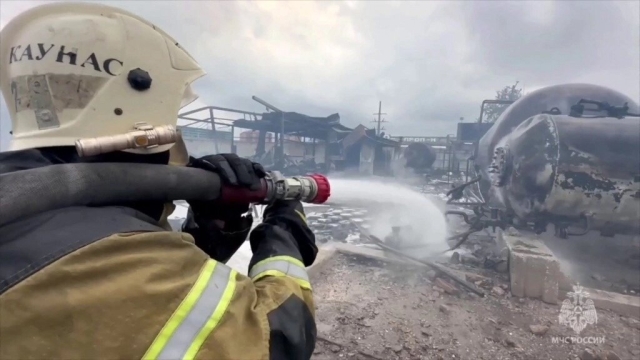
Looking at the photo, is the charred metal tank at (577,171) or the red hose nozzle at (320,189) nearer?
the red hose nozzle at (320,189)

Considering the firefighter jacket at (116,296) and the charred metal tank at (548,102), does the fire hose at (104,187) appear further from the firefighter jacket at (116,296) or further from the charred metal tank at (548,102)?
the charred metal tank at (548,102)

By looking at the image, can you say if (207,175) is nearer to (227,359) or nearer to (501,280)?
(227,359)

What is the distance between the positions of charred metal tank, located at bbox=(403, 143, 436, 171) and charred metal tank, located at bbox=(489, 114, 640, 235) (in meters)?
10.1

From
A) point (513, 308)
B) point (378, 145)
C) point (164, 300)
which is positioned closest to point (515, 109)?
point (513, 308)

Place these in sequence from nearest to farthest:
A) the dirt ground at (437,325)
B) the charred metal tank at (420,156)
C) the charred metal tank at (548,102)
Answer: the dirt ground at (437,325) → the charred metal tank at (548,102) → the charred metal tank at (420,156)

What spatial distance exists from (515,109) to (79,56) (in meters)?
7.39

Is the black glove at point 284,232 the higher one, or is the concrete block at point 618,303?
the black glove at point 284,232

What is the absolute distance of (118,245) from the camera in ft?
2.18

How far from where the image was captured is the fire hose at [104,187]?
0.64 metres

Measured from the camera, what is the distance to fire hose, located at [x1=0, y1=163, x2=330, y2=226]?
0.64m

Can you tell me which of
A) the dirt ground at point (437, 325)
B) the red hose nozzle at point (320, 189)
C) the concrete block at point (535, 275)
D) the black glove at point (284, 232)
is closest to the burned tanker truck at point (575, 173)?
the concrete block at point (535, 275)

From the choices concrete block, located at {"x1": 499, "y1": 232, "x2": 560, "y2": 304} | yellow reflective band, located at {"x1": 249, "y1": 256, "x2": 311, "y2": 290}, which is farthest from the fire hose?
concrete block, located at {"x1": 499, "y1": 232, "x2": 560, "y2": 304}

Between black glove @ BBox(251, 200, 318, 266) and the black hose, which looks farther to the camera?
black glove @ BBox(251, 200, 318, 266)

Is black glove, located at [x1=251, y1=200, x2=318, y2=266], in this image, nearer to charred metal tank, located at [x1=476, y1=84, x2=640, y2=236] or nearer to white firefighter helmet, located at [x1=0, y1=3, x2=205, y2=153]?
white firefighter helmet, located at [x1=0, y1=3, x2=205, y2=153]
